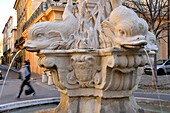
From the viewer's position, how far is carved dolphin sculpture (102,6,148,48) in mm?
4152

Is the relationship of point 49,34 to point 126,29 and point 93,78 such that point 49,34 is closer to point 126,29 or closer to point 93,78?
point 93,78

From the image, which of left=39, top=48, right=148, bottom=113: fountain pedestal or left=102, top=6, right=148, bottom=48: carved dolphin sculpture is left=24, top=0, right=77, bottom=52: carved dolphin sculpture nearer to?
left=39, top=48, right=148, bottom=113: fountain pedestal

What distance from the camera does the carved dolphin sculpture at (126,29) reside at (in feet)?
13.6

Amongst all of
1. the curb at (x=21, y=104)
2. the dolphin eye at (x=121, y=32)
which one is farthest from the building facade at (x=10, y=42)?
the dolphin eye at (x=121, y=32)

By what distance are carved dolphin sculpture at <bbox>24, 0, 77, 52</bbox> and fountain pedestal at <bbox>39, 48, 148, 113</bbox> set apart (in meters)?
0.16

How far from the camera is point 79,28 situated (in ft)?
17.3

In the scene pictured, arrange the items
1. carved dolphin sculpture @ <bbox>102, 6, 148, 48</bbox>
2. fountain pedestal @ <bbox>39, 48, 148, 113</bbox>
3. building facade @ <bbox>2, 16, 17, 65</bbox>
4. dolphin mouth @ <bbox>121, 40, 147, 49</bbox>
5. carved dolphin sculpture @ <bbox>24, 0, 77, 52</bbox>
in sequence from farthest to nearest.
A: 1. building facade @ <bbox>2, 16, 17, 65</bbox>
2. carved dolphin sculpture @ <bbox>24, 0, 77, 52</bbox>
3. fountain pedestal @ <bbox>39, 48, 148, 113</bbox>
4. carved dolphin sculpture @ <bbox>102, 6, 148, 48</bbox>
5. dolphin mouth @ <bbox>121, 40, 147, 49</bbox>

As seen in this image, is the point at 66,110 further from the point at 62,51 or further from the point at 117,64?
the point at 117,64

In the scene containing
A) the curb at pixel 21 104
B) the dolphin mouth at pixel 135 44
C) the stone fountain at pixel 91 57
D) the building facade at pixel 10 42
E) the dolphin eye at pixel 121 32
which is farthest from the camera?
the building facade at pixel 10 42

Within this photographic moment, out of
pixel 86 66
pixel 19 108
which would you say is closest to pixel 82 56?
pixel 86 66

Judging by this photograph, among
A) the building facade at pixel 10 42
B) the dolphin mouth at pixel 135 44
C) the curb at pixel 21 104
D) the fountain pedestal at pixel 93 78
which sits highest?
the building facade at pixel 10 42

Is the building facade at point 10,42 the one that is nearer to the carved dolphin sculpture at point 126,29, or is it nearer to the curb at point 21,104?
the curb at point 21,104

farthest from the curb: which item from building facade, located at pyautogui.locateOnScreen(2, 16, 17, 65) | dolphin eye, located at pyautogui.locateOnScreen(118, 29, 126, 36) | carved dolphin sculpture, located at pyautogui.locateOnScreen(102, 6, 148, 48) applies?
building facade, located at pyautogui.locateOnScreen(2, 16, 17, 65)

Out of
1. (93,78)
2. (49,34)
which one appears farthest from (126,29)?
(49,34)
